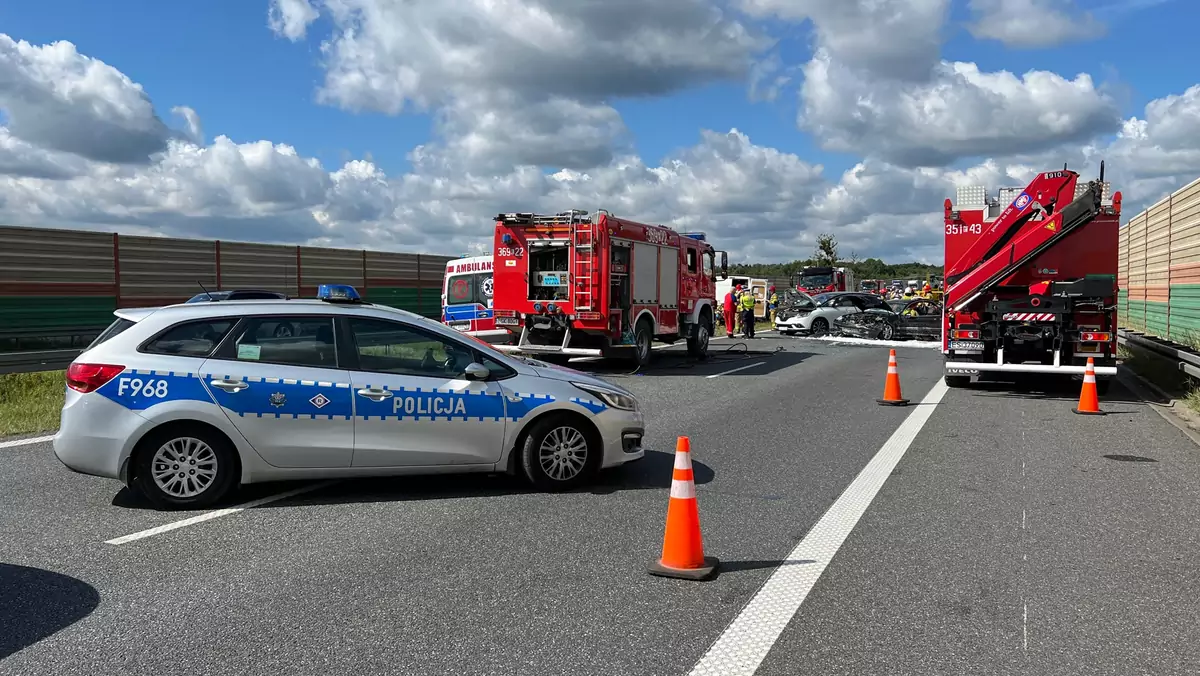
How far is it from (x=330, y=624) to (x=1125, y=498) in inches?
232

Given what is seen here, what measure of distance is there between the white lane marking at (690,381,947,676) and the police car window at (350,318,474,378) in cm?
283

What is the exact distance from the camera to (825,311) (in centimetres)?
2991

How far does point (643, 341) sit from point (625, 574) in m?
13.0

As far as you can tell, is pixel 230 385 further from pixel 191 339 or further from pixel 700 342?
pixel 700 342

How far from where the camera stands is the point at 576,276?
631 inches

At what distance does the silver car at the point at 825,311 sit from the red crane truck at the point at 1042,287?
15861 millimetres

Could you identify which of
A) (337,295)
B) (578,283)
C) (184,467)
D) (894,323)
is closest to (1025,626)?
(337,295)

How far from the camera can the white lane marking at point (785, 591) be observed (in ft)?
12.5

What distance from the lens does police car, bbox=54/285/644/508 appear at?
6078mm

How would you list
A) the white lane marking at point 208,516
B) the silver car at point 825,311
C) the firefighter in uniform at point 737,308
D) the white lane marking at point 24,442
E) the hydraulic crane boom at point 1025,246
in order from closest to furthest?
the white lane marking at point 208,516
the white lane marking at point 24,442
the hydraulic crane boom at point 1025,246
the silver car at point 825,311
the firefighter in uniform at point 737,308

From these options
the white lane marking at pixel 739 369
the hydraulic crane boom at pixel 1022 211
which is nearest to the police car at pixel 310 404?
the hydraulic crane boom at pixel 1022 211

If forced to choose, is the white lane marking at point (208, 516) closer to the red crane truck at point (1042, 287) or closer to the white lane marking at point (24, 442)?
the white lane marking at point (24, 442)

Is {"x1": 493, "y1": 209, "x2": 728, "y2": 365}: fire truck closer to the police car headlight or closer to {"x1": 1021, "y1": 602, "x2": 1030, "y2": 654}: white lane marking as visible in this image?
the police car headlight

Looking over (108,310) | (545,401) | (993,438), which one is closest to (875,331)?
(993,438)
